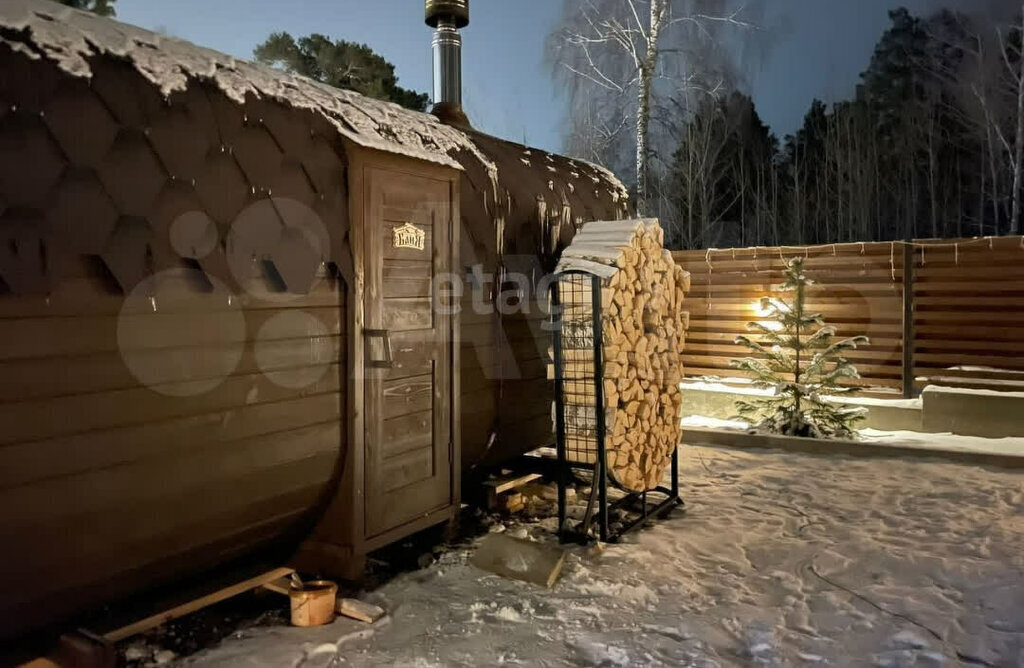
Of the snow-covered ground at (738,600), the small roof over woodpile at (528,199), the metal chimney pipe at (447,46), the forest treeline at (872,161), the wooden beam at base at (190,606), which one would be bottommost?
the snow-covered ground at (738,600)

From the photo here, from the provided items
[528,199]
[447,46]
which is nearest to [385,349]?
[528,199]

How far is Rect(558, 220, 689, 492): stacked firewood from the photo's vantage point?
491 centimetres

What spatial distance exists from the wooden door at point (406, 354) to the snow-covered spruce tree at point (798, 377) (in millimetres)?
4840

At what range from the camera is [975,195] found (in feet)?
76.2

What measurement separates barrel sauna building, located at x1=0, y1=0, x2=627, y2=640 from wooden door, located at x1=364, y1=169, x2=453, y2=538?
15 millimetres

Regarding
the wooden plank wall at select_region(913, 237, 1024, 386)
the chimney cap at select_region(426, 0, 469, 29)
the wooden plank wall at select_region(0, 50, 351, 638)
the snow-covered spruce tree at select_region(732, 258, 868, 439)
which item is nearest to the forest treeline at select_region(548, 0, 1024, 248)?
the snow-covered spruce tree at select_region(732, 258, 868, 439)

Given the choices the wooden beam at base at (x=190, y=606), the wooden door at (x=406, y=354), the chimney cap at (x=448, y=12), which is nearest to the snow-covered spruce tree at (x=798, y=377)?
the chimney cap at (x=448, y=12)

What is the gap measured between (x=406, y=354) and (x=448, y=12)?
3.51 meters

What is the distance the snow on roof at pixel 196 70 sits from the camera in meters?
2.71

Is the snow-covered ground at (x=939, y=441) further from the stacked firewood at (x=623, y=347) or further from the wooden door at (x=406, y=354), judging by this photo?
the wooden door at (x=406, y=354)

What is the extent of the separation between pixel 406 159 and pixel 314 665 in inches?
103

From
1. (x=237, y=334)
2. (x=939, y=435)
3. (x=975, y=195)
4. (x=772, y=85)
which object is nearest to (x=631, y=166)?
(x=975, y=195)

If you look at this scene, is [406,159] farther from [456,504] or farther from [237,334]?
[456,504]

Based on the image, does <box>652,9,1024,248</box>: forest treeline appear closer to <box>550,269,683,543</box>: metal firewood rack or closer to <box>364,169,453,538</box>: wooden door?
<box>550,269,683,543</box>: metal firewood rack
